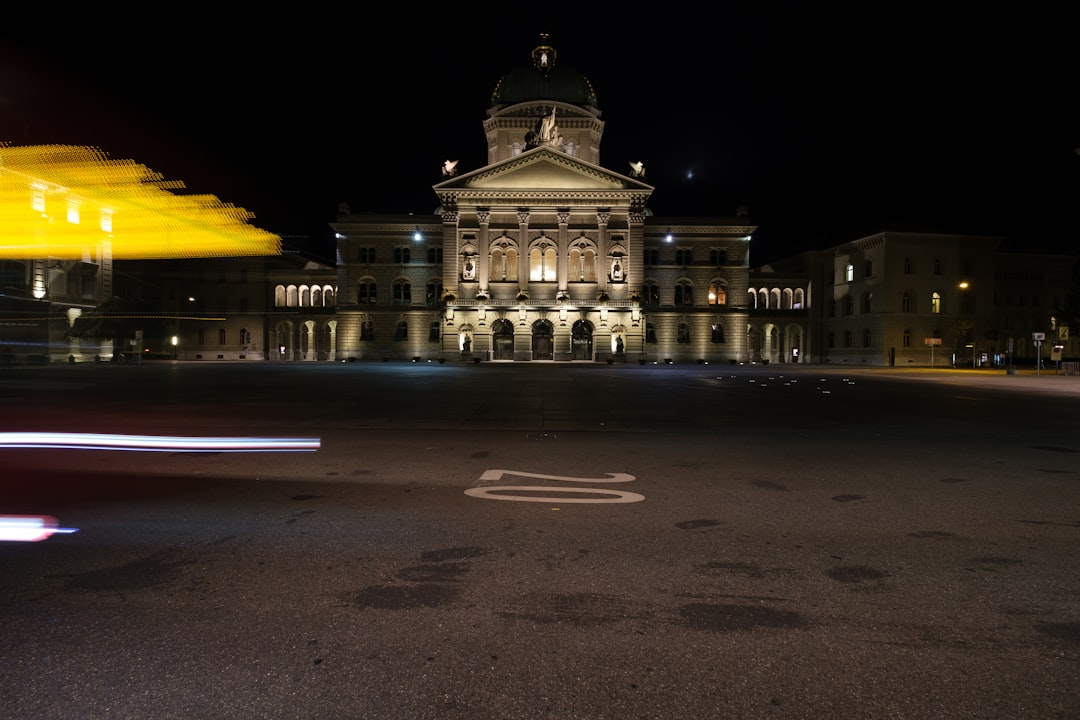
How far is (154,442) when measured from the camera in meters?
11.5

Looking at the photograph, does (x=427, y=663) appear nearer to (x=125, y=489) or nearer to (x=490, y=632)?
(x=490, y=632)

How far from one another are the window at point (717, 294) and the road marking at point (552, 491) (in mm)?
65798

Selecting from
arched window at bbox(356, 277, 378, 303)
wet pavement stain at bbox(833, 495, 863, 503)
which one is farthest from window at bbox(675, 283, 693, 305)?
wet pavement stain at bbox(833, 495, 863, 503)

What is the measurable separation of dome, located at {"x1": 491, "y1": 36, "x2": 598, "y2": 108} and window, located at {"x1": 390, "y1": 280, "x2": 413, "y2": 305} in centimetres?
2481

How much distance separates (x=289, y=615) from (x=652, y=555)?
9.39 ft

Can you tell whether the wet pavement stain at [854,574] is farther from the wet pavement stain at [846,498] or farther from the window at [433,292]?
the window at [433,292]

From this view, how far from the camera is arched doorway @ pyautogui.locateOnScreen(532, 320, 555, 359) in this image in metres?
67.0

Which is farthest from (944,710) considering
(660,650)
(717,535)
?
(717,535)

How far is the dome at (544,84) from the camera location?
73.2 meters

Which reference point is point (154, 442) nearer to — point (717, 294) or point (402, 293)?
point (402, 293)

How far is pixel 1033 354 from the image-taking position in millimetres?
74875

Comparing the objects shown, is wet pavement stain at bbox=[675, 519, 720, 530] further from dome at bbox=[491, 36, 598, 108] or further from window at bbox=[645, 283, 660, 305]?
dome at bbox=[491, 36, 598, 108]

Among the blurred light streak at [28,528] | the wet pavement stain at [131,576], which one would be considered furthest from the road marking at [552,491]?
the blurred light streak at [28,528]

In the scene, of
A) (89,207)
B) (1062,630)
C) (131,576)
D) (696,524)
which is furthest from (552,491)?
(89,207)
